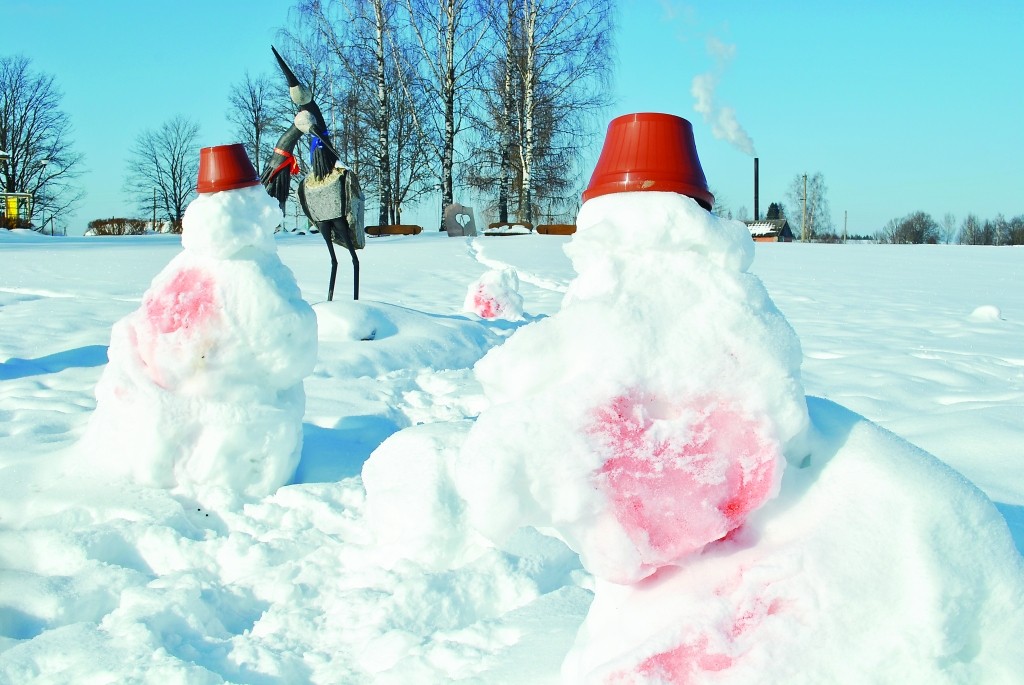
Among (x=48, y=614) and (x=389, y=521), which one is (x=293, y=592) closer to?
(x=389, y=521)

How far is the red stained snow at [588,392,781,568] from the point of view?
3.97 ft

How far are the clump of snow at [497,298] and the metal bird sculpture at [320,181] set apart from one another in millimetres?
1339

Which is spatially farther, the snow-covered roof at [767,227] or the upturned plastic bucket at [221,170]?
the snow-covered roof at [767,227]

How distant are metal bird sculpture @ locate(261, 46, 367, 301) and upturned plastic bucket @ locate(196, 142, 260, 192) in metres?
3.05

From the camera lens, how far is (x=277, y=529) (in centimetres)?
258

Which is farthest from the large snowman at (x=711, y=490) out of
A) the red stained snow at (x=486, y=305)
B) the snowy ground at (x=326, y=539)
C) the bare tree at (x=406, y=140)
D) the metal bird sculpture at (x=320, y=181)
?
the bare tree at (x=406, y=140)

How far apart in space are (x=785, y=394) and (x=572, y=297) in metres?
0.41

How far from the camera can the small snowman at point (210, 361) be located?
8.99 ft

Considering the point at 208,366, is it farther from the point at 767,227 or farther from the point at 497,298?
the point at 767,227

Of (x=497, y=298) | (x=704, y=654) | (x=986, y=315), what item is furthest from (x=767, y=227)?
(x=704, y=654)

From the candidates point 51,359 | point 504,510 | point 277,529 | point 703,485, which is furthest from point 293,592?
point 51,359

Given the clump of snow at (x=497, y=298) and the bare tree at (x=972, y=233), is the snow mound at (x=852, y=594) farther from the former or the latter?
the bare tree at (x=972, y=233)

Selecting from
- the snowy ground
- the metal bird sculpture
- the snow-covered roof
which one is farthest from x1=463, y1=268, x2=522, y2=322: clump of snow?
the snow-covered roof

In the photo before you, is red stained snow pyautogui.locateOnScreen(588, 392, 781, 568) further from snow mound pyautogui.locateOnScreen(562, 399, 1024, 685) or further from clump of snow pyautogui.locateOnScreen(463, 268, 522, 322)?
clump of snow pyautogui.locateOnScreen(463, 268, 522, 322)
